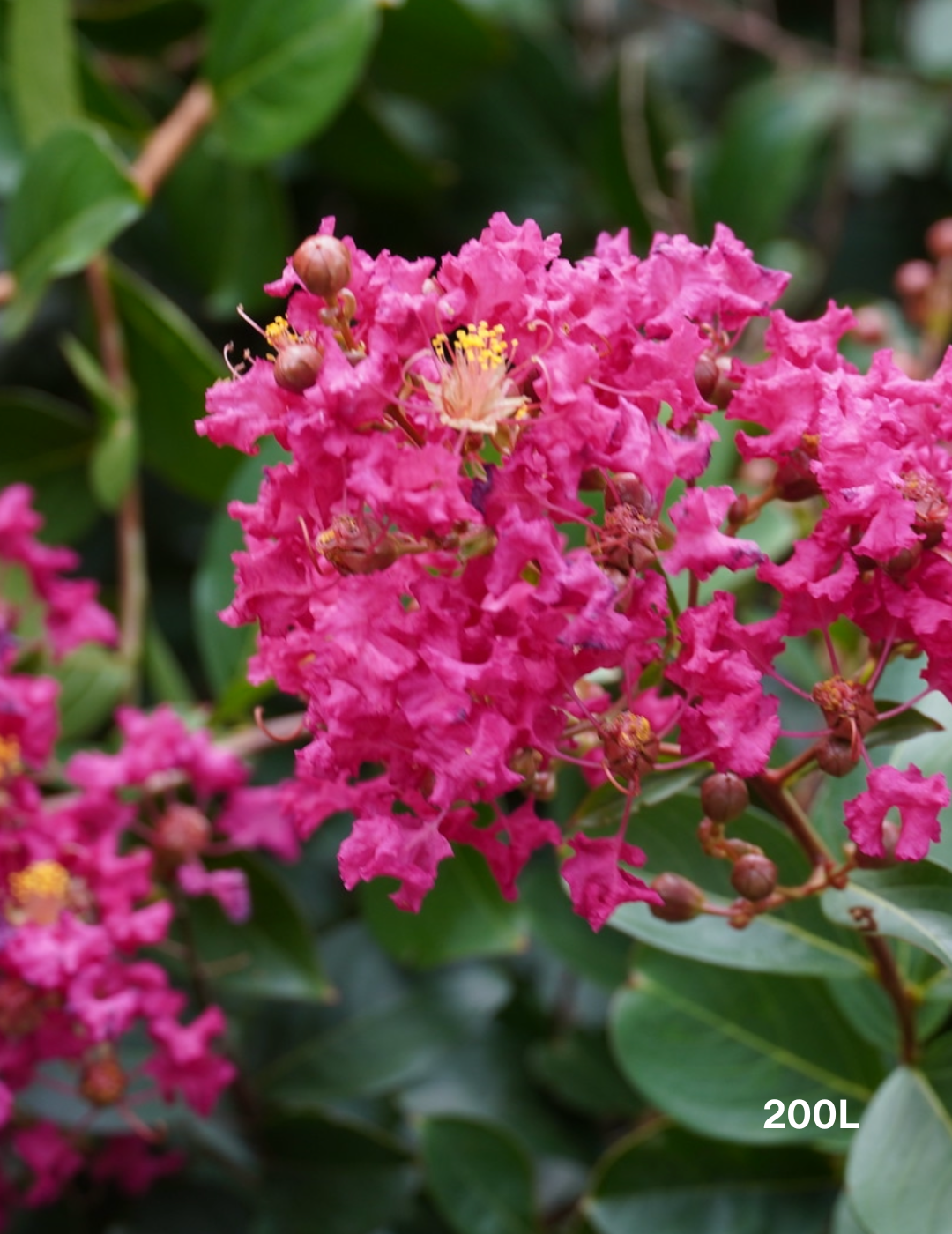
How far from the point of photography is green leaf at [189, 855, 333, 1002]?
4.56 feet

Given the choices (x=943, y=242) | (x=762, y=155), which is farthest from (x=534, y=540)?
(x=762, y=155)

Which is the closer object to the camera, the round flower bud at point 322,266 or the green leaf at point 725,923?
the round flower bud at point 322,266

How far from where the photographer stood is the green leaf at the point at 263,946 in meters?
1.39

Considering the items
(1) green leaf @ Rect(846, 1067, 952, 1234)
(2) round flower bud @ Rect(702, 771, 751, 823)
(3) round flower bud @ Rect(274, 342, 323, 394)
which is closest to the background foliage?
(1) green leaf @ Rect(846, 1067, 952, 1234)

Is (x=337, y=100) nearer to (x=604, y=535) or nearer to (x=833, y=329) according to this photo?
(x=833, y=329)

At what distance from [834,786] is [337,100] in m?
0.99

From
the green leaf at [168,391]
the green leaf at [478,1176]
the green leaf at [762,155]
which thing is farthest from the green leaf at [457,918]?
the green leaf at [762,155]

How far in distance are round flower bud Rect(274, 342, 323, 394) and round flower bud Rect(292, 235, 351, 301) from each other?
0.05 m

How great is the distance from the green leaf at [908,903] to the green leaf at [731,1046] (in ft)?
1.20

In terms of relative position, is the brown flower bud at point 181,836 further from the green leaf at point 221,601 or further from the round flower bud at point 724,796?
the round flower bud at point 724,796

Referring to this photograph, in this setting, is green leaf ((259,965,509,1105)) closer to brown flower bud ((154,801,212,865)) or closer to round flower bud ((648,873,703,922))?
brown flower bud ((154,801,212,865))

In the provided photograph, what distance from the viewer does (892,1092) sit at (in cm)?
101

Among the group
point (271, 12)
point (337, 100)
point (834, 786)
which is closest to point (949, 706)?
point (834, 786)

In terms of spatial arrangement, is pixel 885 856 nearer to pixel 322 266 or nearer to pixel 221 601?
pixel 322 266
